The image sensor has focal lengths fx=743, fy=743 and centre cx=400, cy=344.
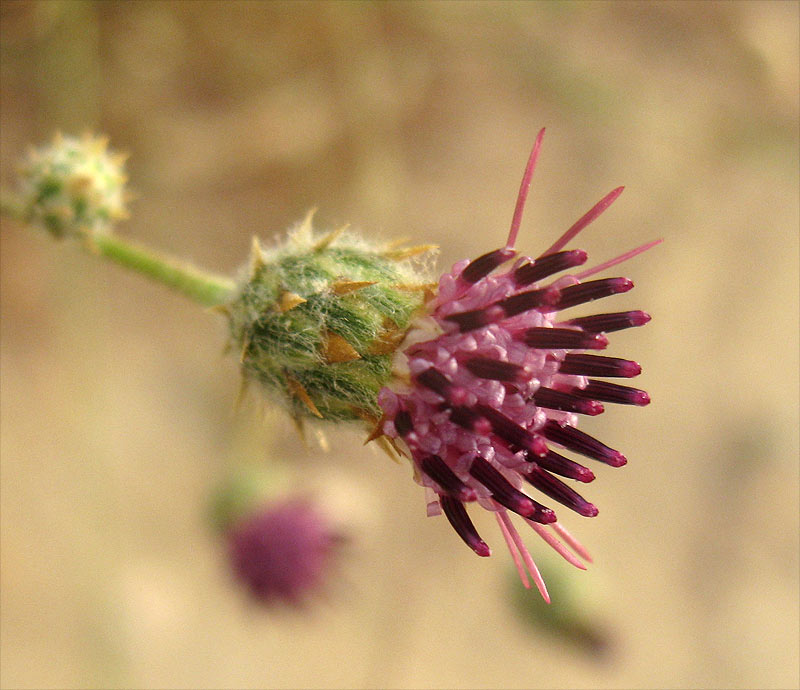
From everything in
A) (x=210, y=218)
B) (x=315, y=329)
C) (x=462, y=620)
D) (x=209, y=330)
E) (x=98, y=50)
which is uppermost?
(x=98, y=50)

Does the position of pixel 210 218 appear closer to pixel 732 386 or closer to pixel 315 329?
pixel 315 329

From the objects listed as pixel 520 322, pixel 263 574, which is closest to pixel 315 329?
pixel 520 322

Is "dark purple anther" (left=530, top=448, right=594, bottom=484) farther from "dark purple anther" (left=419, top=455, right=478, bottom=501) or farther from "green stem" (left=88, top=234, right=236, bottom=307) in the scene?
"green stem" (left=88, top=234, right=236, bottom=307)

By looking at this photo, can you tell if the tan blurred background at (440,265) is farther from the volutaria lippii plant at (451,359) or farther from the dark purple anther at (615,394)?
the dark purple anther at (615,394)

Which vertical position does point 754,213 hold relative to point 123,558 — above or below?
above

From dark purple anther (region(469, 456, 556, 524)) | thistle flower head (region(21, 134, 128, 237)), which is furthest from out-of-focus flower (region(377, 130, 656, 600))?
thistle flower head (region(21, 134, 128, 237))
